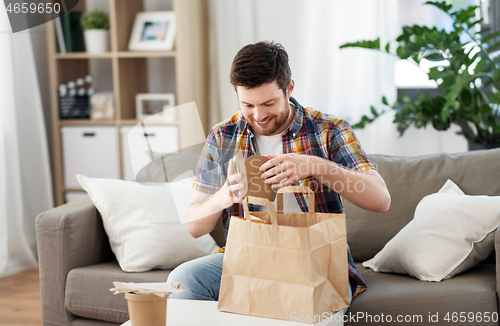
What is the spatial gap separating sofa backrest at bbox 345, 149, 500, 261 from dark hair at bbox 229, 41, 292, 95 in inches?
27.9

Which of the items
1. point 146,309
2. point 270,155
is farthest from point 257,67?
point 146,309

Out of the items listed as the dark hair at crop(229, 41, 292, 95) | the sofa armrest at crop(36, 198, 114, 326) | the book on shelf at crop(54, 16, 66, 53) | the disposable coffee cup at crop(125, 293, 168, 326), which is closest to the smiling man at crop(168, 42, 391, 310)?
the dark hair at crop(229, 41, 292, 95)

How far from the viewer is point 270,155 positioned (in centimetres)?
129

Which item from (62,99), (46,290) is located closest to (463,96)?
(46,290)

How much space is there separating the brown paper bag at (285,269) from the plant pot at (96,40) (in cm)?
223

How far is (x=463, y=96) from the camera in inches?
86.7

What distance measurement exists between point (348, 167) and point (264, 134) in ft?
0.84

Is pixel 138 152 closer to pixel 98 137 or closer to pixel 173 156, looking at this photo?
pixel 173 156

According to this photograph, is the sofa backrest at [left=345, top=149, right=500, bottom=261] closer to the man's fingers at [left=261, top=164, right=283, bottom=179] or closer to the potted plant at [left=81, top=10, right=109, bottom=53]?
the man's fingers at [left=261, top=164, right=283, bottom=179]

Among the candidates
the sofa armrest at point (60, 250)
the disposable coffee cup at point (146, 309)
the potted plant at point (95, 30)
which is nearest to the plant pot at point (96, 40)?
the potted plant at point (95, 30)

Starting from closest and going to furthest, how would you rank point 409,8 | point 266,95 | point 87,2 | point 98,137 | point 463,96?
point 266,95 → point 463,96 → point 409,8 → point 98,137 → point 87,2

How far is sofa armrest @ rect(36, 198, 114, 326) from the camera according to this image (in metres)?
1.74

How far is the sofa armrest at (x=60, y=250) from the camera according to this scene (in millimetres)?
1739

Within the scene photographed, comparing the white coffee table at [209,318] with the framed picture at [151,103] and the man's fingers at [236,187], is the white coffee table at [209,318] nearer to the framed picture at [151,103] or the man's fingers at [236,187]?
the man's fingers at [236,187]
